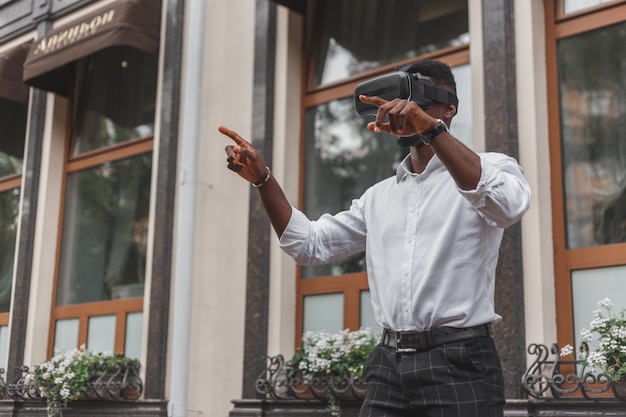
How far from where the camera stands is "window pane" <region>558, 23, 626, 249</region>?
5234 millimetres

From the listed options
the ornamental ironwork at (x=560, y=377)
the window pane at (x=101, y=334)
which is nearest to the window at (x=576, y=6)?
the ornamental ironwork at (x=560, y=377)

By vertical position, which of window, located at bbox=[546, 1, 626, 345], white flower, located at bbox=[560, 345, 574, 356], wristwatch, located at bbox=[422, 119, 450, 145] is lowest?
white flower, located at bbox=[560, 345, 574, 356]

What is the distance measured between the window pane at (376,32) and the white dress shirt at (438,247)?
360 cm

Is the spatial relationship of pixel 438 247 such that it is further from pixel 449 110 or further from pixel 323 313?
pixel 323 313

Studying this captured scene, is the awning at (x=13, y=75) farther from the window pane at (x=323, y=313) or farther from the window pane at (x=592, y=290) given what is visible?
the window pane at (x=592, y=290)

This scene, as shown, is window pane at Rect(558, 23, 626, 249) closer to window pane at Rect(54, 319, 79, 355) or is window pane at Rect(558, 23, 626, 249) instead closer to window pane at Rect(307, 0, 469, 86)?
window pane at Rect(307, 0, 469, 86)

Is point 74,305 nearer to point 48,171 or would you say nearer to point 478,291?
point 48,171

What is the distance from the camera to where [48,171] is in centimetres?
875

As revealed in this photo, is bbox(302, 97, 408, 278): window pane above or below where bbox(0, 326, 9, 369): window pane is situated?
above

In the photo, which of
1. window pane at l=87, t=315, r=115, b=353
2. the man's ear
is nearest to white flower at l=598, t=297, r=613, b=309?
the man's ear

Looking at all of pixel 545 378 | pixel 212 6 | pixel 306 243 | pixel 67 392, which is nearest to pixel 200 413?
pixel 67 392

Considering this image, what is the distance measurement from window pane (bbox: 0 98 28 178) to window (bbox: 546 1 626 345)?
611 cm

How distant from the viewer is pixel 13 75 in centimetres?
916

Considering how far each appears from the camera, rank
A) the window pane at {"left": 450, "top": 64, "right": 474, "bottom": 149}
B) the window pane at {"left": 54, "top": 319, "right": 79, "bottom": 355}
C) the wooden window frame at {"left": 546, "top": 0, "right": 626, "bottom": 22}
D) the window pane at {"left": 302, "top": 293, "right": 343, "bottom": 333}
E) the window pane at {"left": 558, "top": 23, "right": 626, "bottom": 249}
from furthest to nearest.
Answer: the window pane at {"left": 54, "top": 319, "right": 79, "bottom": 355} → the window pane at {"left": 302, "top": 293, "right": 343, "bottom": 333} → the window pane at {"left": 450, "top": 64, "right": 474, "bottom": 149} → the wooden window frame at {"left": 546, "top": 0, "right": 626, "bottom": 22} → the window pane at {"left": 558, "top": 23, "right": 626, "bottom": 249}
